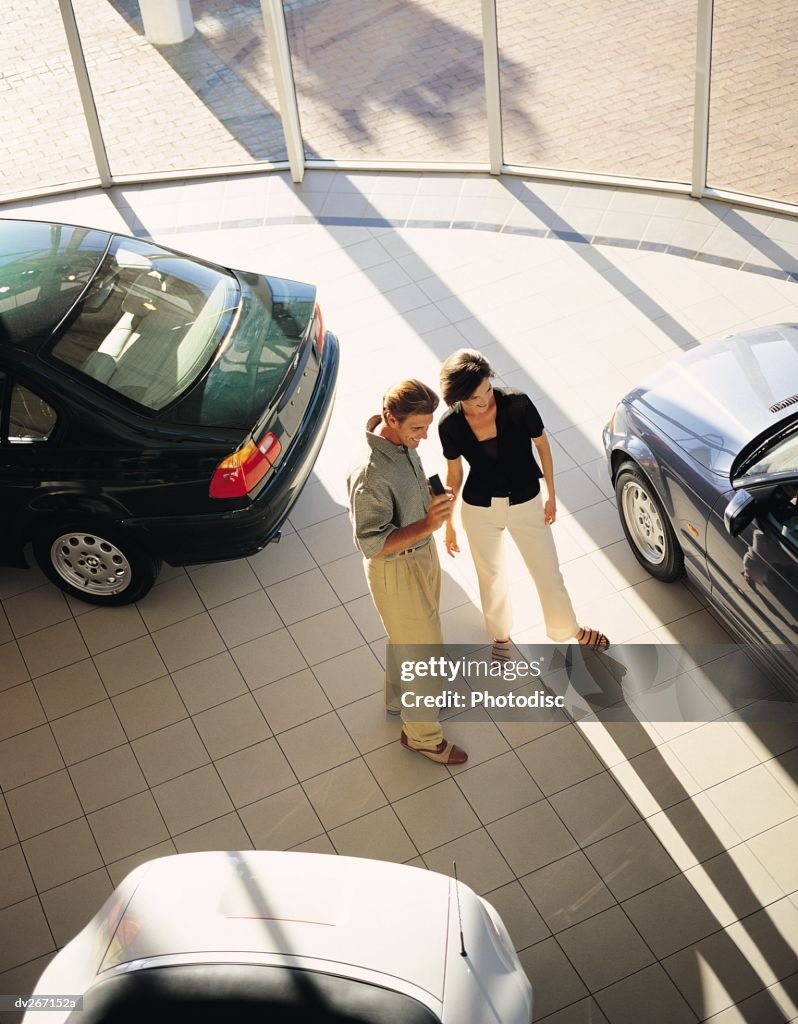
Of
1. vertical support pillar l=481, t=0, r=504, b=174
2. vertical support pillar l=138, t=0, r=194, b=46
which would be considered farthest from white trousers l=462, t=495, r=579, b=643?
vertical support pillar l=138, t=0, r=194, b=46

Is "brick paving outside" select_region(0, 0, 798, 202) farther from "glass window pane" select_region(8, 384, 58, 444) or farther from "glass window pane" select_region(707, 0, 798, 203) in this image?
"glass window pane" select_region(8, 384, 58, 444)

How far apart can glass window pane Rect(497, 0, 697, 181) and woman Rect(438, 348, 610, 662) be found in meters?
4.23

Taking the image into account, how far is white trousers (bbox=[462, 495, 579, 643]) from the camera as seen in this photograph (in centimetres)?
479

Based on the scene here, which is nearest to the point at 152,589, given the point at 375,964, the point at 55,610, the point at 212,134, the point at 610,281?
the point at 55,610

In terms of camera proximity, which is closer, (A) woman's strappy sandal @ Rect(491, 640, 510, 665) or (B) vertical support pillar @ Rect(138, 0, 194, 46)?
(A) woman's strappy sandal @ Rect(491, 640, 510, 665)

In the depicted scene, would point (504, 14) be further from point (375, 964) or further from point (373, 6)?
point (375, 964)

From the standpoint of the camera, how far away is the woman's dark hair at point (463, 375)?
4312 mm

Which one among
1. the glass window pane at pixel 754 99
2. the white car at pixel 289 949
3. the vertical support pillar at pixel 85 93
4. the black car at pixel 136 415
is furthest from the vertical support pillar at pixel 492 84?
the white car at pixel 289 949

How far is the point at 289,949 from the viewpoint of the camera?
3.51m

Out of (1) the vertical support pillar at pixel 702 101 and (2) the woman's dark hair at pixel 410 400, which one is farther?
(1) the vertical support pillar at pixel 702 101

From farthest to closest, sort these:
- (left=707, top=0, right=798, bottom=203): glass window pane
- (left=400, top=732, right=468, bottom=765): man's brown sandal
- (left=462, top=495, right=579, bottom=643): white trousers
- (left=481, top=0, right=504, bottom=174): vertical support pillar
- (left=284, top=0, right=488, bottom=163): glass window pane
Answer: (left=284, top=0, right=488, bottom=163): glass window pane, (left=481, top=0, right=504, bottom=174): vertical support pillar, (left=707, top=0, right=798, bottom=203): glass window pane, (left=400, top=732, right=468, bottom=765): man's brown sandal, (left=462, top=495, right=579, bottom=643): white trousers

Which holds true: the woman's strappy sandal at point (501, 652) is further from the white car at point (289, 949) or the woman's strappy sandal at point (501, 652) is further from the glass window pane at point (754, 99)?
the glass window pane at point (754, 99)

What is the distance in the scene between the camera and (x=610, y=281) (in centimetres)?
762

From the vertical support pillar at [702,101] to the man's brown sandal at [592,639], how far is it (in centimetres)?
432
